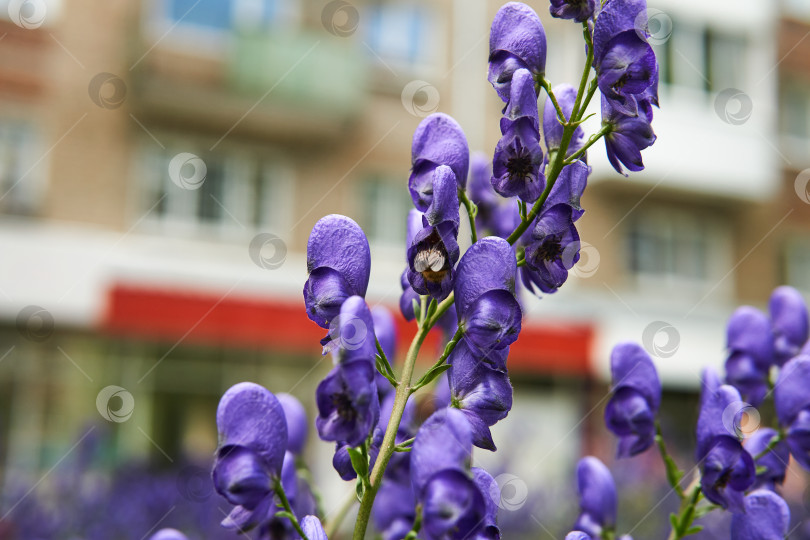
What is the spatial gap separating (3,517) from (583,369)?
38.2 feet

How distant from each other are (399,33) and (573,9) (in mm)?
14949

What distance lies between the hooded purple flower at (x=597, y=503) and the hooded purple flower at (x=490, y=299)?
0.55m

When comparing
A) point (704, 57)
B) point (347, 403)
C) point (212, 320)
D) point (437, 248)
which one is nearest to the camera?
point (347, 403)

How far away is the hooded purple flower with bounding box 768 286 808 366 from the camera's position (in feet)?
5.63

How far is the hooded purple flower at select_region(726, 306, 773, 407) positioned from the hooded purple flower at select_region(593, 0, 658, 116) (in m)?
0.70

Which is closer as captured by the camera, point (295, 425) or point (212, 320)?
point (295, 425)

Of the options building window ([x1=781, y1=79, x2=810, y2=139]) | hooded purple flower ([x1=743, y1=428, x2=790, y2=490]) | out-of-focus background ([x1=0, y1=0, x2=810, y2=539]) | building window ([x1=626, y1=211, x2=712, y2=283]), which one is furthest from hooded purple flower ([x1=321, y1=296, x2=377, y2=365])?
building window ([x1=781, y1=79, x2=810, y2=139])

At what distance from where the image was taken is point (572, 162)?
1062 millimetres

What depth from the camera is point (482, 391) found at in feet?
3.16

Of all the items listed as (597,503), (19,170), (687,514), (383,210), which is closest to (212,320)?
(19,170)

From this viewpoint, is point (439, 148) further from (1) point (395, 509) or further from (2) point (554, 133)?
(1) point (395, 509)

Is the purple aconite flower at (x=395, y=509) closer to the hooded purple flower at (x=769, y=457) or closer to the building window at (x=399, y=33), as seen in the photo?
the hooded purple flower at (x=769, y=457)

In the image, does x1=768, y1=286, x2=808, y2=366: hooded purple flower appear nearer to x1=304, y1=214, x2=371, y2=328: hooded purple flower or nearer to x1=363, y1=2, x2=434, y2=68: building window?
x1=304, y1=214, x2=371, y2=328: hooded purple flower

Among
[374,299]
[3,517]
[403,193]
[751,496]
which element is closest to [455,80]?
[403,193]
